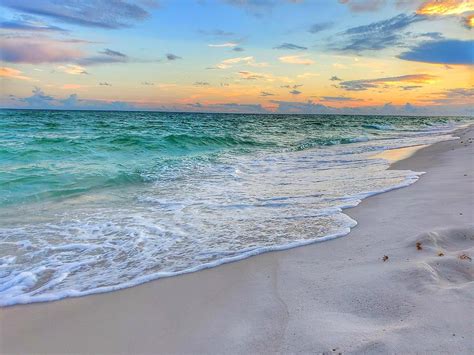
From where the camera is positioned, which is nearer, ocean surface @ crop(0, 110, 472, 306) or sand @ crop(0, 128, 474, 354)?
sand @ crop(0, 128, 474, 354)

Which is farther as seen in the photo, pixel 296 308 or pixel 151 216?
pixel 151 216

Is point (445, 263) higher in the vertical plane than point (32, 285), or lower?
higher

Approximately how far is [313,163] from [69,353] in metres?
11.1

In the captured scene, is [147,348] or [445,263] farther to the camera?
[445,263]

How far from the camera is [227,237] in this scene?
495cm

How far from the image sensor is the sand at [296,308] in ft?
8.32

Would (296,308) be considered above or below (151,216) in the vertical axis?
above

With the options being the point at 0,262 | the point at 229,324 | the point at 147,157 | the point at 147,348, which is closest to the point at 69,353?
the point at 147,348

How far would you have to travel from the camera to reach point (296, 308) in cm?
302

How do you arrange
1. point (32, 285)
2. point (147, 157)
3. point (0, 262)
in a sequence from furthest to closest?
point (147, 157) < point (0, 262) < point (32, 285)

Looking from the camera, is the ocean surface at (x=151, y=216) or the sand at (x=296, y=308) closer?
the sand at (x=296, y=308)

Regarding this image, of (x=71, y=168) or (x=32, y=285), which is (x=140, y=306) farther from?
(x=71, y=168)

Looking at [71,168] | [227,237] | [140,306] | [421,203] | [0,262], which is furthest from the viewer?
[71,168]

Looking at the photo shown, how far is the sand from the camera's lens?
2535 mm
